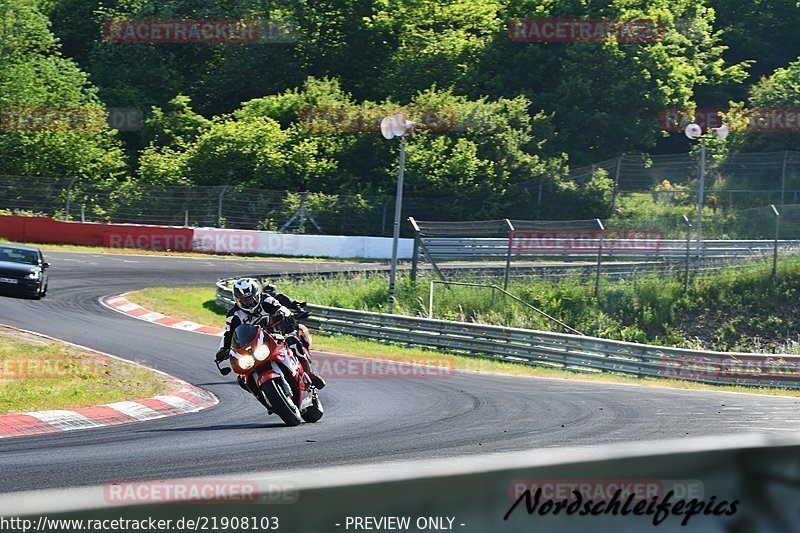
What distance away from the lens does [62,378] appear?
13375mm

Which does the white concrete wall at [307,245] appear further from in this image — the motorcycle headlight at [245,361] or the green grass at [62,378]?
the motorcycle headlight at [245,361]

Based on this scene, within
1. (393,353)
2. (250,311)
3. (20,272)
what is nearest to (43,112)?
(20,272)

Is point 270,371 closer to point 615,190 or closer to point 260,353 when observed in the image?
point 260,353

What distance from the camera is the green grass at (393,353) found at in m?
19.3

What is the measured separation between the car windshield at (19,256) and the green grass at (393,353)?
2.76 metres

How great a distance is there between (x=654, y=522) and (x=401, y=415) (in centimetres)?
874

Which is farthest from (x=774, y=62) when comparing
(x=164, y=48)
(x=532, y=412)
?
(x=532, y=412)

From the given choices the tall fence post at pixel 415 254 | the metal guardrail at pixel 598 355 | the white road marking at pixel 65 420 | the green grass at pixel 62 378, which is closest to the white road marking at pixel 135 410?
the green grass at pixel 62 378

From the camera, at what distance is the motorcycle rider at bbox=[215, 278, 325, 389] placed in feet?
33.9

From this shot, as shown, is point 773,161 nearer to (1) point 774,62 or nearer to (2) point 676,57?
(2) point 676,57

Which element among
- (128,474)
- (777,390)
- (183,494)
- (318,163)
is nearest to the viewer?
(183,494)

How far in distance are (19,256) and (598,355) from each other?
39.9 ft

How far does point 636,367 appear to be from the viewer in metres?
19.8

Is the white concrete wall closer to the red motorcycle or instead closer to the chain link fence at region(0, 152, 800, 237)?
the chain link fence at region(0, 152, 800, 237)
